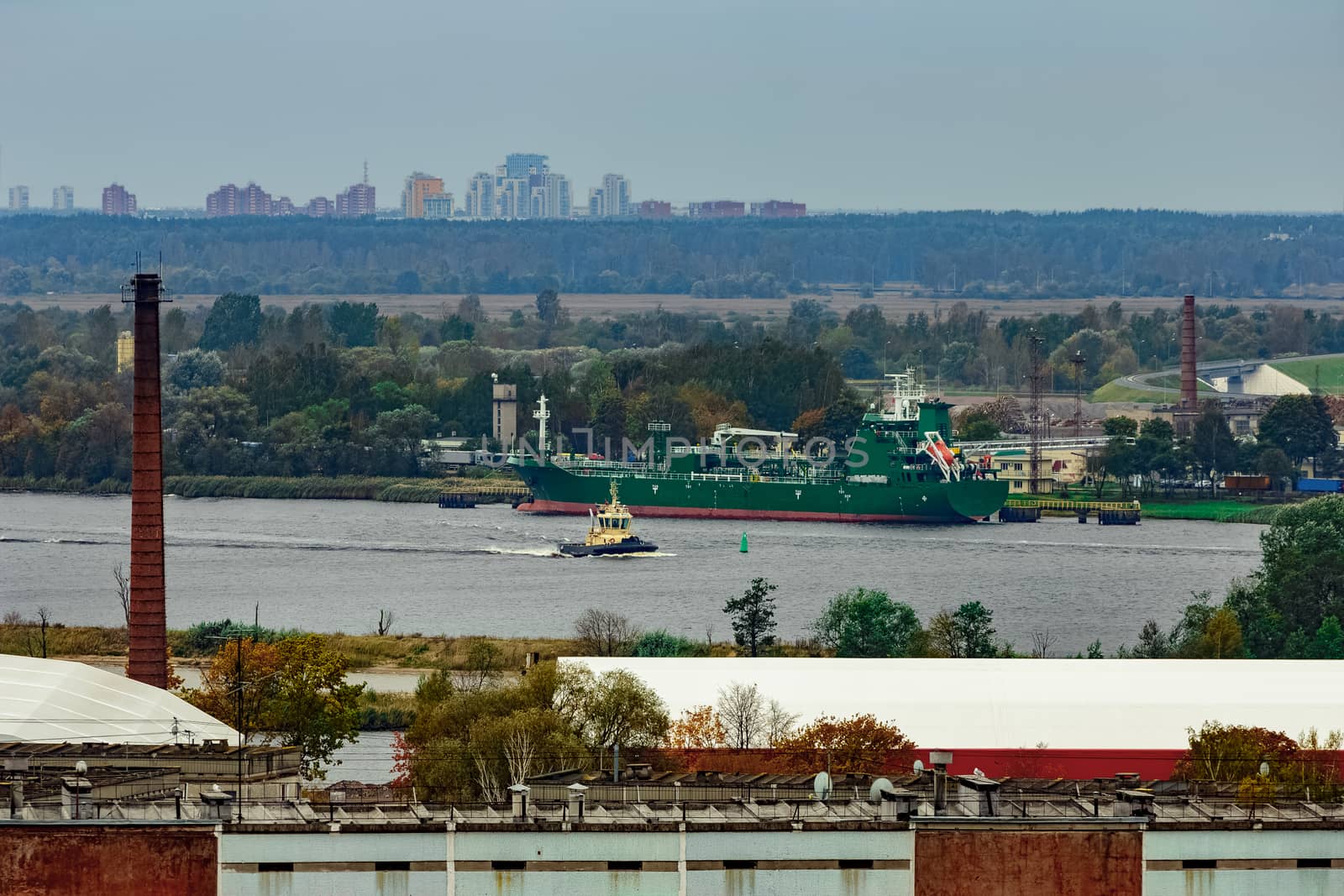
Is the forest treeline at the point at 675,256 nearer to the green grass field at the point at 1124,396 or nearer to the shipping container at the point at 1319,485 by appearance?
the green grass field at the point at 1124,396

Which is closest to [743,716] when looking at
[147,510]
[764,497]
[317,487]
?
[147,510]

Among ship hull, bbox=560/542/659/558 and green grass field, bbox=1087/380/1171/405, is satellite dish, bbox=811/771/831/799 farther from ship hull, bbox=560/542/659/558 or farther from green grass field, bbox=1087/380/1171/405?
green grass field, bbox=1087/380/1171/405

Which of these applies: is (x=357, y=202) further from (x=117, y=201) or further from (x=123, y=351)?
(x=123, y=351)

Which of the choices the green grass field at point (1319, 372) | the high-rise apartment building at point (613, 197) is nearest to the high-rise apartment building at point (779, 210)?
the high-rise apartment building at point (613, 197)

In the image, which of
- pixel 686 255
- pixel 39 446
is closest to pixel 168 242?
pixel 686 255

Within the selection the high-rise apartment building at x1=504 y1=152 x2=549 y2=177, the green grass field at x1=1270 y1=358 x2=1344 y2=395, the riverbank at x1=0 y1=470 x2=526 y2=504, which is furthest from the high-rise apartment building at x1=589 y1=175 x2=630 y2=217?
the riverbank at x1=0 y1=470 x2=526 y2=504

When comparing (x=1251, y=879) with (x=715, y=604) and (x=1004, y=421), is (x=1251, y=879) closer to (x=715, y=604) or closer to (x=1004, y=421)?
(x=715, y=604)

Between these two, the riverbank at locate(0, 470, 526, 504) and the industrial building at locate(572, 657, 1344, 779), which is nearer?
the industrial building at locate(572, 657, 1344, 779)
